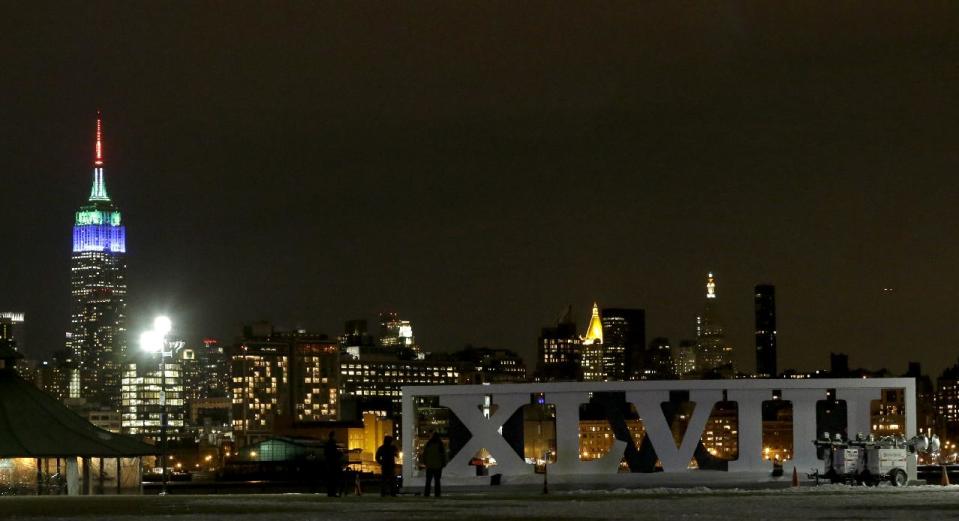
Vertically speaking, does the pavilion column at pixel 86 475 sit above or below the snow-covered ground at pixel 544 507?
below

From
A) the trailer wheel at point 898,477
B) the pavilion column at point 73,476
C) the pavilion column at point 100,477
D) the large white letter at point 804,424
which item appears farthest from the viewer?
the pavilion column at point 100,477

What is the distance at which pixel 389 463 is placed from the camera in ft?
147

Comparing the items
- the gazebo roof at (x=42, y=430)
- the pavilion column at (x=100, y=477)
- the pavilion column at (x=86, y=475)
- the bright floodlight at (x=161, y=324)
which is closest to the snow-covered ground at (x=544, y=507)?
the gazebo roof at (x=42, y=430)

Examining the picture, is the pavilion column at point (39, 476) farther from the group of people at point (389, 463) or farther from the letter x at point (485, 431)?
the group of people at point (389, 463)

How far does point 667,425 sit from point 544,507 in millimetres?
24507

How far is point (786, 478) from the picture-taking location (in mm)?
57062

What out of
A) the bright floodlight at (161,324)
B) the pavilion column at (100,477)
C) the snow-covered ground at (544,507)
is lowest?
the pavilion column at (100,477)

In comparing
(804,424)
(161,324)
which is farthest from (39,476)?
(161,324)

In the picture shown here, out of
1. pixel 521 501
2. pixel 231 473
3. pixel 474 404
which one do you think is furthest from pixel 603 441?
pixel 521 501

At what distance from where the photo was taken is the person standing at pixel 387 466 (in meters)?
43.9

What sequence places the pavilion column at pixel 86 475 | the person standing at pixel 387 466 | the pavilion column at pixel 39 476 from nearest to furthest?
1. the person standing at pixel 387 466
2. the pavilion column at pixel 39 476
3. the pavilion column at pixel 86 475

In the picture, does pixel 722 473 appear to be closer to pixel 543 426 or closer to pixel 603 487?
pixel 603 487

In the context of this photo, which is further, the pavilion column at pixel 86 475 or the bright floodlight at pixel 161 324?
the bright floodlight at pixel 161 324

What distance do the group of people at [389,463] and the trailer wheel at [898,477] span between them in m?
12.7
